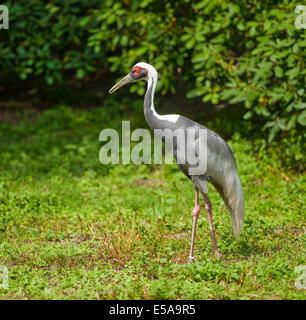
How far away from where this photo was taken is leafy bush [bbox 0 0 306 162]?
6867mm

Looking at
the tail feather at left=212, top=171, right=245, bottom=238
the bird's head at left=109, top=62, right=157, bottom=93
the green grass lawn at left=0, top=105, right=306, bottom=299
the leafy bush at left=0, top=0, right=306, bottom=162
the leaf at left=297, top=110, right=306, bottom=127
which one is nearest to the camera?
the green grass lawn at left=0, top=105, right=306, bottom=299

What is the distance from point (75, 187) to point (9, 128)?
9.31 feet

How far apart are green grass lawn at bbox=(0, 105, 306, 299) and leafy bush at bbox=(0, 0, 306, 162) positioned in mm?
894

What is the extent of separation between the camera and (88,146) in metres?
8.44

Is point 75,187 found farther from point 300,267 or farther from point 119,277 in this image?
point 300,267

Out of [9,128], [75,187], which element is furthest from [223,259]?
[9,128]

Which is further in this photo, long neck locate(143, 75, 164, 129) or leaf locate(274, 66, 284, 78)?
leaf locate(274, 66, 284, 78)

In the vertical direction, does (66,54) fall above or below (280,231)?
above

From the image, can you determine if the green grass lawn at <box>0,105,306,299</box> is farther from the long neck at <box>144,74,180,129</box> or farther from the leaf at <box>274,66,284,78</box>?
the leaf at <box>274,66,284,78</box>

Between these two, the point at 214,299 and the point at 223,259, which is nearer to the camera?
the point at 214,299

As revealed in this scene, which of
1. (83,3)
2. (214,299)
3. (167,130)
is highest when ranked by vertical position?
(83,3)

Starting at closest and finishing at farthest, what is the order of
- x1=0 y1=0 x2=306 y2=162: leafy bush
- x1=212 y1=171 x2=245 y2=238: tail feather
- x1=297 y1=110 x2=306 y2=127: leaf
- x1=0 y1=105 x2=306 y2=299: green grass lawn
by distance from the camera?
x1=0 y1=105 x2=306 y2=299: green grass lawn, x1=212 y1=171 x2=245 y2=238: tail feather, x1=297 y1=110 x2=306 y2=127: leaf, x1=0 y1=0 x2=306 y2=162: leafy bush

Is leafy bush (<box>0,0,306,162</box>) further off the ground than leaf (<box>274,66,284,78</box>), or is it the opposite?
leafy bush (<box>0,0,306,162</box>)

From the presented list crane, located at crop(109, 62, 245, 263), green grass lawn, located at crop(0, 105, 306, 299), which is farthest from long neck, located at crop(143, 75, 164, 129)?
green grass lawn, located at crop(0, 105, 306, 299)
